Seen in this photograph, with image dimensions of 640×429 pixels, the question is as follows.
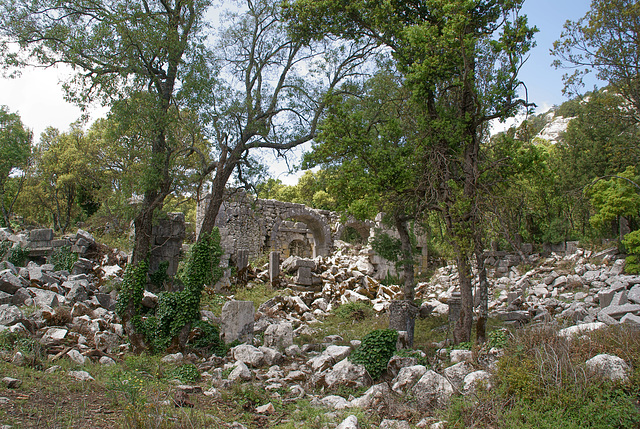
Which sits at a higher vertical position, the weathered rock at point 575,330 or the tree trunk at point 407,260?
the tree trunk at point 407,260

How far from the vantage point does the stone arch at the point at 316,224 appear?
73.9 ft

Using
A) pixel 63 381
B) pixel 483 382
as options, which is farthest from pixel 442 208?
pixel 63 381

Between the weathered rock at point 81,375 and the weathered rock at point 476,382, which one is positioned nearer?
the weathered rock at point 476,382

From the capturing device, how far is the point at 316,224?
2381cm

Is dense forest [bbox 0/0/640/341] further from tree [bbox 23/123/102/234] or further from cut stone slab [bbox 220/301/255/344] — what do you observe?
tree [bbox 23/123/102/234]

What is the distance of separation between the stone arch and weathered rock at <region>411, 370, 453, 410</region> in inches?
646

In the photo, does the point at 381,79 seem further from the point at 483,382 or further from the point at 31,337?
the point at 31,337

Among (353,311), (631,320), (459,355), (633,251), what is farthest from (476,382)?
(633,251)

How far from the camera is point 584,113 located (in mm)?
26422

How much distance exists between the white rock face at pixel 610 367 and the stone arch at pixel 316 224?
17525 mm

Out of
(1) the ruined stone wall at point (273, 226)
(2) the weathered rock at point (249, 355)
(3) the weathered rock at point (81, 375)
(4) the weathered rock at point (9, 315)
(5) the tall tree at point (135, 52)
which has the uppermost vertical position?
(5) the tall tree at point (135, 52)

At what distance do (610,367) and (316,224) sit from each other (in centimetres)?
1910

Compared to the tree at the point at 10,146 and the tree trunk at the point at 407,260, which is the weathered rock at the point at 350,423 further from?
the tree at the point at 10,146

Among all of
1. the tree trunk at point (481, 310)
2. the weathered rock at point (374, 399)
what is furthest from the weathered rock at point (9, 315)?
the tree trunk at point (481, 310)
